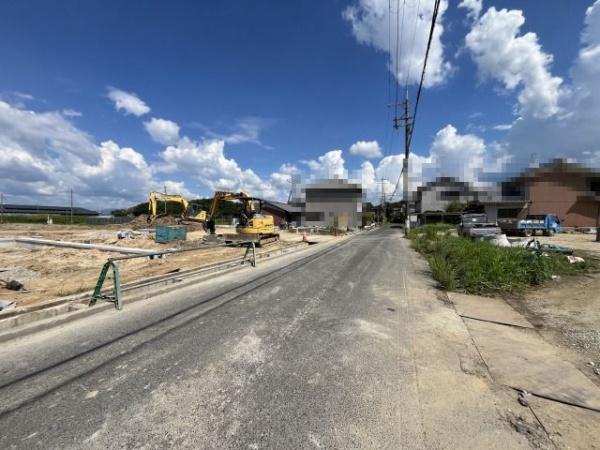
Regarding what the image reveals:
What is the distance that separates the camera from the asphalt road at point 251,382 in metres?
2.38

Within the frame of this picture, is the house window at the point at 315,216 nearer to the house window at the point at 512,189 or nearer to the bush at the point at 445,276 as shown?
the house window at the point at 512,189

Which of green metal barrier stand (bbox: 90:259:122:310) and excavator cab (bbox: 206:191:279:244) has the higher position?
excavator cab (bbox: 206:191:279:244)

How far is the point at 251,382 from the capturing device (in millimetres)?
3125

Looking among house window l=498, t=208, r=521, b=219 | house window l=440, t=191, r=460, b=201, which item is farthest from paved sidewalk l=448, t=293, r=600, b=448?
house window l=498, t=208, r=521, b=219

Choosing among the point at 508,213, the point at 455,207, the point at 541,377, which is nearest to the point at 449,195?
the point at 508,213

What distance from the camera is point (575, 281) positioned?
7.20 meters

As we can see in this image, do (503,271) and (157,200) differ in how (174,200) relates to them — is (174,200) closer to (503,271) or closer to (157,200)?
(157,200)

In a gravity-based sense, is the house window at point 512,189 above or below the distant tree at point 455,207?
above

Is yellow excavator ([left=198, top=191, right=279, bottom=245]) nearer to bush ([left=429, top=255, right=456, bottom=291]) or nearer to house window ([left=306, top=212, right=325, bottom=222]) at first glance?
bush ([left=429, top=255, right=456, bottom=291])

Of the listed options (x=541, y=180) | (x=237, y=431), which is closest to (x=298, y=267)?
(x=237, y=431)

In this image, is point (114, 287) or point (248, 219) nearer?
point (114, 287)

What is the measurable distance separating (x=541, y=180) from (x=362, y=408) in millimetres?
35540

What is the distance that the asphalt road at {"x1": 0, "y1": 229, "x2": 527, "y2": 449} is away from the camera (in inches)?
93.9

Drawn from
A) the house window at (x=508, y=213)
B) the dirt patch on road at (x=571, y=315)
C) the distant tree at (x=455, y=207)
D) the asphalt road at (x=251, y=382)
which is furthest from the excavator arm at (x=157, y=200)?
the distant tree at (x=455, y=207)
